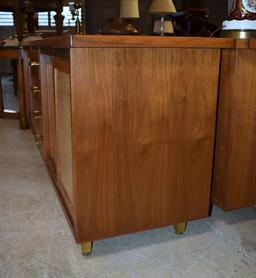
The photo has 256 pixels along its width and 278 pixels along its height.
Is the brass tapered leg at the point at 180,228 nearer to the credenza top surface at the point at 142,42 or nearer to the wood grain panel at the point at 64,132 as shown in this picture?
the wood grain panel at the point at 64,132

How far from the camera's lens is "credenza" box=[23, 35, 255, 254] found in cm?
84

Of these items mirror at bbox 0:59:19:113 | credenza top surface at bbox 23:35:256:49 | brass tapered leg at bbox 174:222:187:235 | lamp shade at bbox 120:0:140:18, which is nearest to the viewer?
credenza top surface at bbox 23:35:256:49

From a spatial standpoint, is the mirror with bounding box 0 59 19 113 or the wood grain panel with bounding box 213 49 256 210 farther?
the mirror with bounding box 0 59 19 113

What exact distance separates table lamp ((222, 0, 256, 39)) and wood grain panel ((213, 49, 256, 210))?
6 cm

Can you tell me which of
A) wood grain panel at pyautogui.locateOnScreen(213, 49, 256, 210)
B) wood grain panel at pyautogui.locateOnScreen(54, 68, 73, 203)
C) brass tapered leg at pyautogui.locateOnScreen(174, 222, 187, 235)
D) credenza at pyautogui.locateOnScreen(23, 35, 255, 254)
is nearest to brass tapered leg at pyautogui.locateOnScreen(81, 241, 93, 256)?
credenza at pyautogui.locateOnScreen(23, 35, 255, 254)

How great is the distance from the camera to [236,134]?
1.02 m

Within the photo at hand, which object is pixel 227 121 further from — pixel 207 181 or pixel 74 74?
pixel 74 74

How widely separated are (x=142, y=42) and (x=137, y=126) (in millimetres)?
226

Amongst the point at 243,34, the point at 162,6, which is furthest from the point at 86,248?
the point at 162,6

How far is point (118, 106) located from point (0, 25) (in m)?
4.16

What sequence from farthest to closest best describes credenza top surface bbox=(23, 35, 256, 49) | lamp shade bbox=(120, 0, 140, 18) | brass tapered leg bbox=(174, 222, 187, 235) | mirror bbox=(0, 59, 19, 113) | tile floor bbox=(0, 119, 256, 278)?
lamp shade bbox=(120, 0, 140, 18)
mirror bbox=(0, 59, 19, 113)
brass tapered leg bbox=(174, 222, 187, 235)
tile floor bbox=(0, 119, 256, 278)
credenza top surface bbox=(23, 35, 256, 49)

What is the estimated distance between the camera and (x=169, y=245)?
1053 millimetres

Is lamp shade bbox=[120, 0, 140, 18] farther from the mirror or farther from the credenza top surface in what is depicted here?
the credenza top surface

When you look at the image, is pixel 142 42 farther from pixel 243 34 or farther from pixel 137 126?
pixel 243 34
